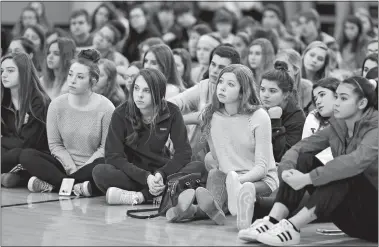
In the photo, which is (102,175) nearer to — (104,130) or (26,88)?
(104,130)

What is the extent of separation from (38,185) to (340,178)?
1.99 m

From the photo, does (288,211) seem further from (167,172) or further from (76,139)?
(76,139)

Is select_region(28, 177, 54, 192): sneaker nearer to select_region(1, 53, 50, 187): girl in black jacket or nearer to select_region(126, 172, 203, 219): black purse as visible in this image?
select_region(1, 53, 50, 187): girl in black jacket

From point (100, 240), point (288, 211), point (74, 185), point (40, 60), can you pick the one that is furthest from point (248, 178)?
point (40, 60)

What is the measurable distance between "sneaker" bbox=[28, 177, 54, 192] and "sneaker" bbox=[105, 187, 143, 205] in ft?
1.76

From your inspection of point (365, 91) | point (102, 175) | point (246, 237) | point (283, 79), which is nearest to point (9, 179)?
point (102, 175)

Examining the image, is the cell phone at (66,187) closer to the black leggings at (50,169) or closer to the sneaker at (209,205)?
the black leggings at (50,169)

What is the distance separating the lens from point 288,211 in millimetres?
3129

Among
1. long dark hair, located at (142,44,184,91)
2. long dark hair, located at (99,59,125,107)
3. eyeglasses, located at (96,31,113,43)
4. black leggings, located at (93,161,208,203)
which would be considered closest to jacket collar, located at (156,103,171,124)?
black leggings, located at (93,161,208,203)

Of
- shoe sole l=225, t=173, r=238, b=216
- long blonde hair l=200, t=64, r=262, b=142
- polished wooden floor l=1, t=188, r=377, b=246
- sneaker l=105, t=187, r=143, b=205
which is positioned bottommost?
polished wooden floor l=1, t=188, r=377, b=246

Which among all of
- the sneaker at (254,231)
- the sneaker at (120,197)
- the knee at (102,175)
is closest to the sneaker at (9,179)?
the knee at (102,175)

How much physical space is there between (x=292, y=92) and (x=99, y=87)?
1.38m

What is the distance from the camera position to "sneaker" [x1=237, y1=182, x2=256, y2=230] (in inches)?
130

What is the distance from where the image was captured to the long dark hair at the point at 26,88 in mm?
4512
